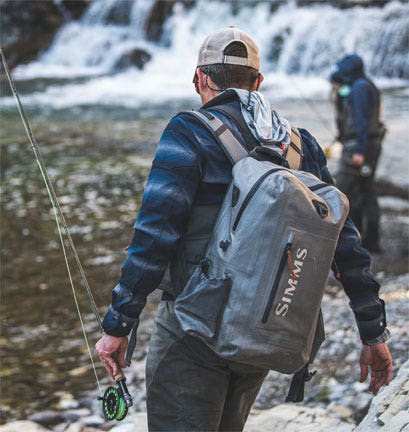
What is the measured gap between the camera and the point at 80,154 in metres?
12.8

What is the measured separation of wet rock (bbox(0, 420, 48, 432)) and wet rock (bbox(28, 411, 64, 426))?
0.10 metres

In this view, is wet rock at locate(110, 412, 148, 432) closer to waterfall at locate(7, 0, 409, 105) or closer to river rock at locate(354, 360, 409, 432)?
river rock at locate(354, 360, 409, 432)

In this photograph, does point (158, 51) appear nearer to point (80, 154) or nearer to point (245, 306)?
point (80, 154)

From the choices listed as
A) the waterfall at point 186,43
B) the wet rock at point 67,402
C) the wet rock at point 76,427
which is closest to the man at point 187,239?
the wet rock at point 76,427

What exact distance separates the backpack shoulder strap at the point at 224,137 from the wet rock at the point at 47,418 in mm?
2844

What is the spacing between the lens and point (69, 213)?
9.41m

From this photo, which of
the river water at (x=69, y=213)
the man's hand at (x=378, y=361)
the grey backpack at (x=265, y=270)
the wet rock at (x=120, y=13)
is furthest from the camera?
the wet rock at (x=120, y=13)

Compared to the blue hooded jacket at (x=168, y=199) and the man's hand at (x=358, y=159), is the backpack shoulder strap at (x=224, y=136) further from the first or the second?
the man's hand at (x=358, y=159)

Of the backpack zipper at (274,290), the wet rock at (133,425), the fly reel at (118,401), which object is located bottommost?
the wet rock at (133,425)

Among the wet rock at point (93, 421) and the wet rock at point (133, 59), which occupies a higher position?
the wet rock at point (93, 421)

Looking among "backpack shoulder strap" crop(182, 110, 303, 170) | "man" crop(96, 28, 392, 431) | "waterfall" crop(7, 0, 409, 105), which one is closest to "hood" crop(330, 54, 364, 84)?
"man" crop(96, 28, 392, 431)

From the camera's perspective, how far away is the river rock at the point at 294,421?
3.81 m

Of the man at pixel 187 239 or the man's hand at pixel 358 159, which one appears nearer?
the man at pixel 187 239

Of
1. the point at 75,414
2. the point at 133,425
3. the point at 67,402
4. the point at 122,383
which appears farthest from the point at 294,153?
the point at 67,402
